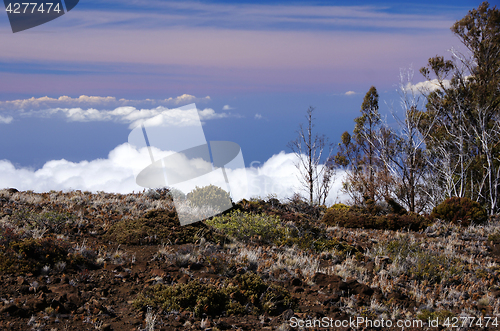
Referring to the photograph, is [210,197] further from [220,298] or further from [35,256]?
[220,298]

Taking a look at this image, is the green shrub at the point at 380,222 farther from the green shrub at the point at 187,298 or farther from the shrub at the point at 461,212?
the green shrub at the point at 187,298

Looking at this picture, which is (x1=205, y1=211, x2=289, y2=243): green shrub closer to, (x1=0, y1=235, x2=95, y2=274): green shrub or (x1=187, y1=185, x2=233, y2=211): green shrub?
(x1=187, y1=185, x2=233, y2=211): green shrub

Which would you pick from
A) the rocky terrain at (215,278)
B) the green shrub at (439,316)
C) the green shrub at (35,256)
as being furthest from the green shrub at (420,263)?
the green shrub at (35,256)

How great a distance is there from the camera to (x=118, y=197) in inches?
438

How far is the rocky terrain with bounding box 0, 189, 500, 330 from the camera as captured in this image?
4.60 meters

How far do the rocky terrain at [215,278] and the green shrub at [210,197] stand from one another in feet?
5.01

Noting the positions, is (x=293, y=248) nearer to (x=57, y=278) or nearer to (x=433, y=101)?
(x=57, y=278)

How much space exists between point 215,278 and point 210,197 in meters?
4.81

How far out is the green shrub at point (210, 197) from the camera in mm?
10383

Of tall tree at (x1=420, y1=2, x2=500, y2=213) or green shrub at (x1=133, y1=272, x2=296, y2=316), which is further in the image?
tall tree at (x1=420, y1=2, x2=500, y2=213)

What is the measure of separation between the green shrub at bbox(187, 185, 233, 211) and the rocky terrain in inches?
60.1

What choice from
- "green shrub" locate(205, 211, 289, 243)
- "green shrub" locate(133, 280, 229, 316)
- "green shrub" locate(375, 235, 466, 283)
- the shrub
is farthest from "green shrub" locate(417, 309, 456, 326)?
the shrub

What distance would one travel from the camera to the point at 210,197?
10406mm

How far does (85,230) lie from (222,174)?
3.39m
